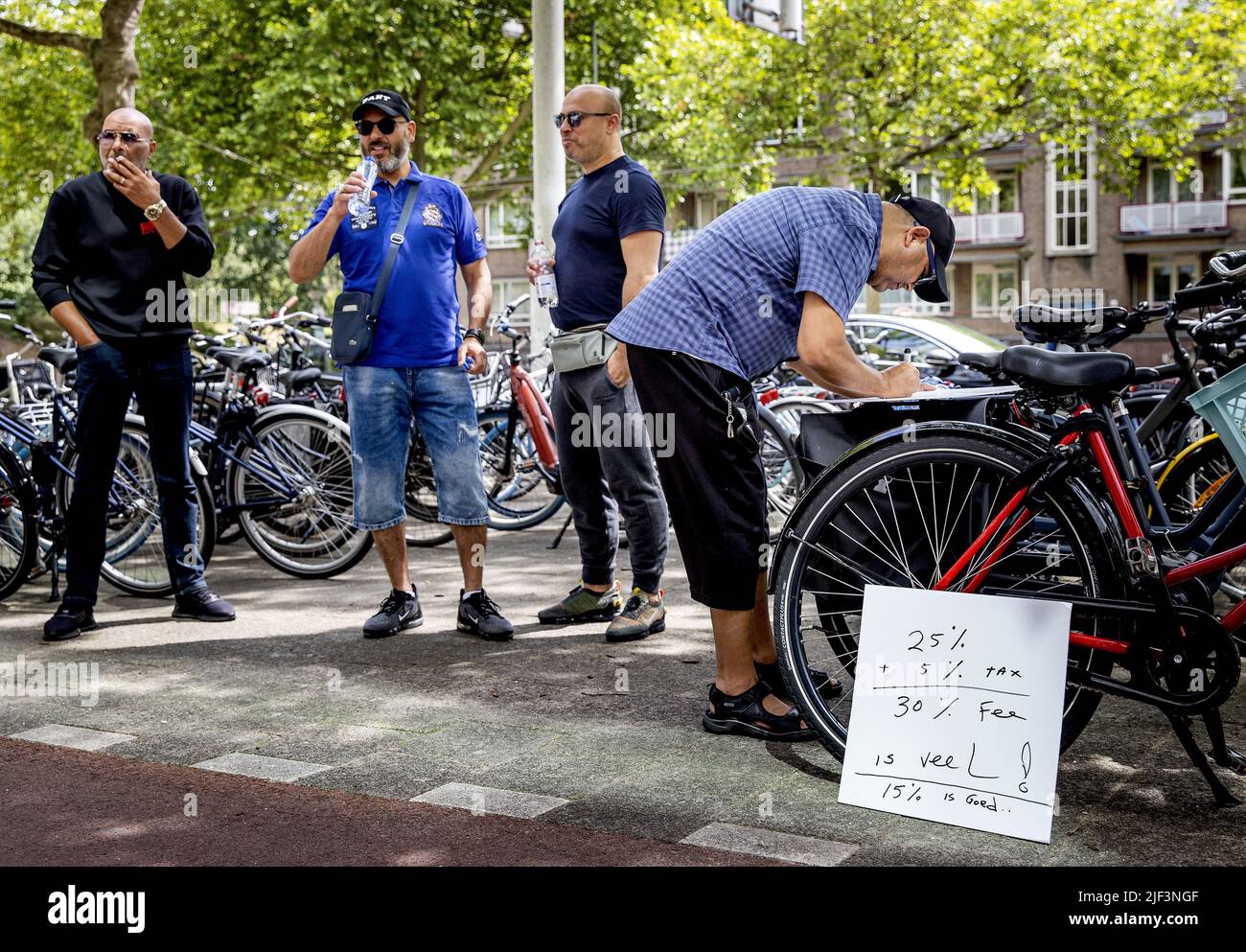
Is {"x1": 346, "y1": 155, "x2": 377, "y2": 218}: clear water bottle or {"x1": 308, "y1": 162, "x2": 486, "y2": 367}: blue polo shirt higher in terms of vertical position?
{"x1": 346, "y1": 155, "x2": 377, "y2": 218}: clear water bottle

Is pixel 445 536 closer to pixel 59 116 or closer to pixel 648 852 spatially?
pixel 648 852

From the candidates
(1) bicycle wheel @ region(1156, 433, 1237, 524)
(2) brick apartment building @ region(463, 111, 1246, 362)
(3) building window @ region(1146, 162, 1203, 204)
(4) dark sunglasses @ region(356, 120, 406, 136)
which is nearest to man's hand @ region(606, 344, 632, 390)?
(4) dark sunglasses @ region(356, 120, 406, 136)

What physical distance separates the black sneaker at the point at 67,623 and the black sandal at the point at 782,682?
3142 mm

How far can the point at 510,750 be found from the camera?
13.8 feet

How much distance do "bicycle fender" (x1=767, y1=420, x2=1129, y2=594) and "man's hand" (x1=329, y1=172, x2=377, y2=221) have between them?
2.45 metres

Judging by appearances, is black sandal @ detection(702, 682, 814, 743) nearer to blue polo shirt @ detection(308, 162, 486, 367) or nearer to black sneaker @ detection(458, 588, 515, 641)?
black sneaker @ detection(458, 588, 515, 641)

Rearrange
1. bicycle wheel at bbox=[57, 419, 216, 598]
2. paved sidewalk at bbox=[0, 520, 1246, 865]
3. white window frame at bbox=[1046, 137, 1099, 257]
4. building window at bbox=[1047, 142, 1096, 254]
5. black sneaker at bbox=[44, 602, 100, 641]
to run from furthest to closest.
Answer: building window at bbox=[1047, 142, 1096, 254]
white window frame at bbox=[1046, 137, 1099, 257]
bicycle wheel at bbox=[57, 419, 216, 598]
black sneaker at bbox=[44, 602, 100, 641]
paved sidewalk at bbox=[0, 520, 1246, 865]

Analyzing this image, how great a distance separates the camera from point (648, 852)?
3.31m

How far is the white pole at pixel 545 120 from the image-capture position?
456 inches

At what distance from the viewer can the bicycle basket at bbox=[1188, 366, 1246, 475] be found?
140 inches

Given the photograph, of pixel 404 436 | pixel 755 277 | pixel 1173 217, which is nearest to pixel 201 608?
pixel 404 436

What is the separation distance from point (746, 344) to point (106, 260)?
3.23m

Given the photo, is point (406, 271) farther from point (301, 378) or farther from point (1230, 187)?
point (1230, 187)
